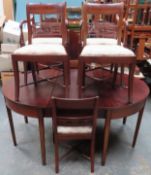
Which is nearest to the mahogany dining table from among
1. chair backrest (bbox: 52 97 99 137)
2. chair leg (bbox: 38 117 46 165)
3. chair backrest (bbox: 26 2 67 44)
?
chair leg (bbox: 38 117 46 165)

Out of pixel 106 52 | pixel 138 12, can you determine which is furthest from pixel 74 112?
pixel 138 12

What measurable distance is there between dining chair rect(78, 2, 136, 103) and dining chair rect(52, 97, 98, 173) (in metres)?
0.31

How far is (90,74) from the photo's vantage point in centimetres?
256

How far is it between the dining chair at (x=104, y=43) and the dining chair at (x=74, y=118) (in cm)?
31

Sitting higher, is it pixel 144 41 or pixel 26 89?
pixel 144 41

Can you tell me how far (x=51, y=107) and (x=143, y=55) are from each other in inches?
81.8

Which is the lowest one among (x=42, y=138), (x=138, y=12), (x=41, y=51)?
(x=42, y=138)

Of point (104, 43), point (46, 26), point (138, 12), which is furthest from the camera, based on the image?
point (138, 12)

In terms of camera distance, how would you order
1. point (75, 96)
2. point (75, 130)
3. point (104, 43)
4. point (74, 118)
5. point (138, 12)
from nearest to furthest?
1. point (74, 118)
2. point (75, 130)
3. point (75, 96)
4. point (104, 43)
5. point (138, 12)

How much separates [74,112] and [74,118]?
76 millimetres

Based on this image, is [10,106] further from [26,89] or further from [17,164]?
[17,164]

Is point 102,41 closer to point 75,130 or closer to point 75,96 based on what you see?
point 75,96

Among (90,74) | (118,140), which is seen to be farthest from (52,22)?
(118,140)

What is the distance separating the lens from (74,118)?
1733mm
